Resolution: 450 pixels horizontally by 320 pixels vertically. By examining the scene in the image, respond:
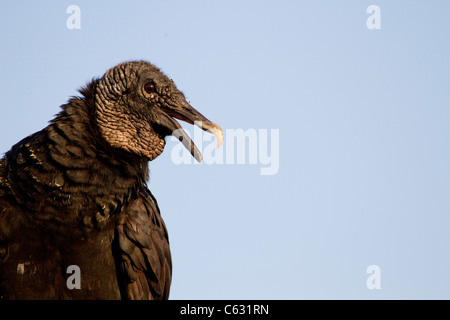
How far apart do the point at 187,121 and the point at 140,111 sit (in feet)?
1.47

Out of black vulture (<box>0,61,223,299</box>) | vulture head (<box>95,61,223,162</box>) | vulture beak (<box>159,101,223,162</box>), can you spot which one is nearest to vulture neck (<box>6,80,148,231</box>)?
black vulture (<box>0,61,223,299</box>)

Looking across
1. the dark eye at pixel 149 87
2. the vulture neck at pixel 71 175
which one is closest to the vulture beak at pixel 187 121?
the dark eye at pixel 149 87

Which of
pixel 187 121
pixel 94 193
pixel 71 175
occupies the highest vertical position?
pixel 187 121

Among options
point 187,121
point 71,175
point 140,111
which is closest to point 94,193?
point 71,175

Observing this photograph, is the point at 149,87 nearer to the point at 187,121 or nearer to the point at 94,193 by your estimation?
the point at 187,121

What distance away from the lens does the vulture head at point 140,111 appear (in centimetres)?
725

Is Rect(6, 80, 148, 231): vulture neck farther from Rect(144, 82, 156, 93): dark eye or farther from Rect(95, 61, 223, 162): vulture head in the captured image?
Rect(144, 82, 156, 93): dark eye

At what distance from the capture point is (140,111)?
7.41m

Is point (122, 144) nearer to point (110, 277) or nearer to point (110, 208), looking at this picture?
point (110, 208)

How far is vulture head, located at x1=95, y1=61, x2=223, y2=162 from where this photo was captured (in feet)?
23.8

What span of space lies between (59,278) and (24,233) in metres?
0.49

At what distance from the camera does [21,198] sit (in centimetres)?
685
